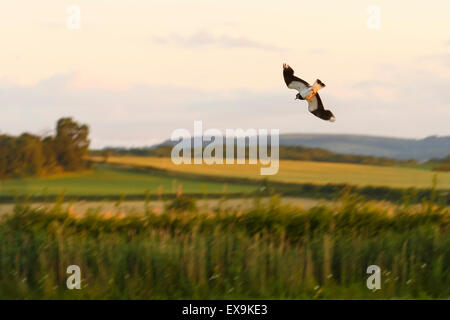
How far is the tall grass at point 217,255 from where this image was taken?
10219 millimetres

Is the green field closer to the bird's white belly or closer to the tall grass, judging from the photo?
the tall grass

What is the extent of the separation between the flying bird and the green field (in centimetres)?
451

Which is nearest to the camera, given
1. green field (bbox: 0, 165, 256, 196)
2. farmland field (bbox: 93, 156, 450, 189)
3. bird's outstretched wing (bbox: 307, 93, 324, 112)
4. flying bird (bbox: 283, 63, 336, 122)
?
flying bird (bbox: 283, 63, 336, 122)

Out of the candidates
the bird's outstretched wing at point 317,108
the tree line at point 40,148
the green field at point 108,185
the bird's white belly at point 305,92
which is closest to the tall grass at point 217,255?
the green field at point 108,185

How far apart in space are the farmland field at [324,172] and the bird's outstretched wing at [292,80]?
5.54 m

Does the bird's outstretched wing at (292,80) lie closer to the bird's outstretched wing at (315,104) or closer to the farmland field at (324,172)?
the bird's outstretched wing at (315,104)

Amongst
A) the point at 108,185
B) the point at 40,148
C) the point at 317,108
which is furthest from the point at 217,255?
the point at 40,148

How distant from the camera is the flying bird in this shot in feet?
32.0

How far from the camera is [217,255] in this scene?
36.1 feet

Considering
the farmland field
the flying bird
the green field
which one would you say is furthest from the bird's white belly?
the farmland field

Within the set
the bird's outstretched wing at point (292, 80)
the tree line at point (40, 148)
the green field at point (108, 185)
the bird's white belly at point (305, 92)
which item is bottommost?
the green field at point (108, 185)

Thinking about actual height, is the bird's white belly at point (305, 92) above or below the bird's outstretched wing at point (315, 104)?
above

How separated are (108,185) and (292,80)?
8.69 m

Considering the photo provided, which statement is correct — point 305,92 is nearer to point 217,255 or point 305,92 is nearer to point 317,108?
point 317,108
